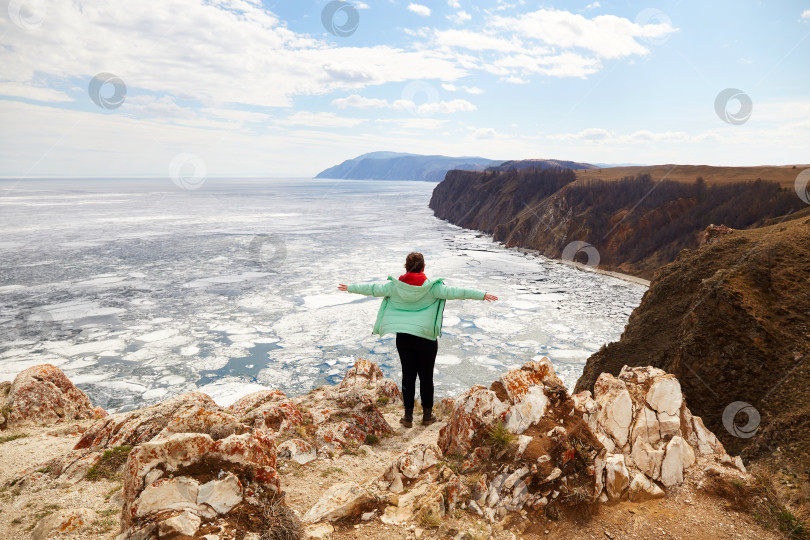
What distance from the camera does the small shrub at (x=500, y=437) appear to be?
455 centimetres

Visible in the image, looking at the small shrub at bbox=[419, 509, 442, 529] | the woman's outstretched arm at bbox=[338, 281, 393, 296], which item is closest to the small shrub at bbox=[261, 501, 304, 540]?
the small shrub at bbox=[419, 509, 442, 529]

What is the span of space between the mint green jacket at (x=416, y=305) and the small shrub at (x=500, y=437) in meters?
1.33

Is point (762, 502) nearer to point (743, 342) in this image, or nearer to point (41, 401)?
point (743, 342)

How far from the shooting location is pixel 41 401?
334 inches

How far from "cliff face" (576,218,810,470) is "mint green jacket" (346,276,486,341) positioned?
542cm

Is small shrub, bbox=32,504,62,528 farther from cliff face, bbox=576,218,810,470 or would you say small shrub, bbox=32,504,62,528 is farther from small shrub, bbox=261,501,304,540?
cliff face, bbox=576,218,810,470

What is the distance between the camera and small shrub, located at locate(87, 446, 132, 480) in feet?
16.8

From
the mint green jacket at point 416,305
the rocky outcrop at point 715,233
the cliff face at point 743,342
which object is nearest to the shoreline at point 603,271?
the rocky outcrop at point 715,233

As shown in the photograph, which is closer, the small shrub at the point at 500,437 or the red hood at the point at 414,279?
the small shrub at the point at 500,437

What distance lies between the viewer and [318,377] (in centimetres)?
1570

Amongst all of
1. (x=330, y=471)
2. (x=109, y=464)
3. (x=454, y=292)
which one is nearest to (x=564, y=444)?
(x=454, y=292)

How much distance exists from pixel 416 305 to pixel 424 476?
196 cm

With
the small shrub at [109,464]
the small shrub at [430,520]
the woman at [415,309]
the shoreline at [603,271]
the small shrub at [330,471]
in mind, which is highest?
the woman at [415,309]

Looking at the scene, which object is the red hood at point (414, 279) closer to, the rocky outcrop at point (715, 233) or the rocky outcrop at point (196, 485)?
the rocky outcrop at point (196, 485)
